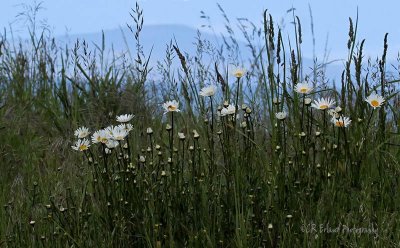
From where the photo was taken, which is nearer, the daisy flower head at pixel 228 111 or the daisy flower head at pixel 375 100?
the daisy flower head at pixel 228 111

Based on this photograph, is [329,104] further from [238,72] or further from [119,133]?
[119,133]

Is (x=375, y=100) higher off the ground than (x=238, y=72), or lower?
lower

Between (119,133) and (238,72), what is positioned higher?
(238,72)

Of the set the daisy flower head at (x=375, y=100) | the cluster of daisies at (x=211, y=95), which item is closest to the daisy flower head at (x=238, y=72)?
the cluster of daisies at (x=211, y=95)

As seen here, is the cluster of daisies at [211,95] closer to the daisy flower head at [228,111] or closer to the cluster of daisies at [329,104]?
the daisy flower head at [228,111]

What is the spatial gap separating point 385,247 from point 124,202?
1163 millimetres

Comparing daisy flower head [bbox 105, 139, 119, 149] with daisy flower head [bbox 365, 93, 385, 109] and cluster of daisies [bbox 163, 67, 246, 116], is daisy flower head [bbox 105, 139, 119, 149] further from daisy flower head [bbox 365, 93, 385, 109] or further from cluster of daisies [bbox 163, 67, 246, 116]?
daisy flower head [bbox 365, 93, 385, 109]

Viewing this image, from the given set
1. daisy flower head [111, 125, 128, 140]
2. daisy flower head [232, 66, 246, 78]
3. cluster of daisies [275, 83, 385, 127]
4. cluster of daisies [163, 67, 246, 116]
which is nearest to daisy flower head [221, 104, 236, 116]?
cluster of daisies [163, 67, 246, 116]

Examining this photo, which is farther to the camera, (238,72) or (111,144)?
(238,72)

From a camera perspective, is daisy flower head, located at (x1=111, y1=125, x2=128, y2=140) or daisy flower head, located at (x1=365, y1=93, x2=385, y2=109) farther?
daisy flower head, located at (x1=365, y1=93, x2=385, y2=109)

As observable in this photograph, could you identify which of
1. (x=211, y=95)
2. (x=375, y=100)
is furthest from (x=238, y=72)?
(x=375, y=100)

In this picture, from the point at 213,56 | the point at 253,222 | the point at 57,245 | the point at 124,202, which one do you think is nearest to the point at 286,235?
the point at 253,222

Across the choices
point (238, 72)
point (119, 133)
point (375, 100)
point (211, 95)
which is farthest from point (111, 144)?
point (375, 100)

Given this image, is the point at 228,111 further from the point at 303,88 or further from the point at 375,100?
the point at 375,100
